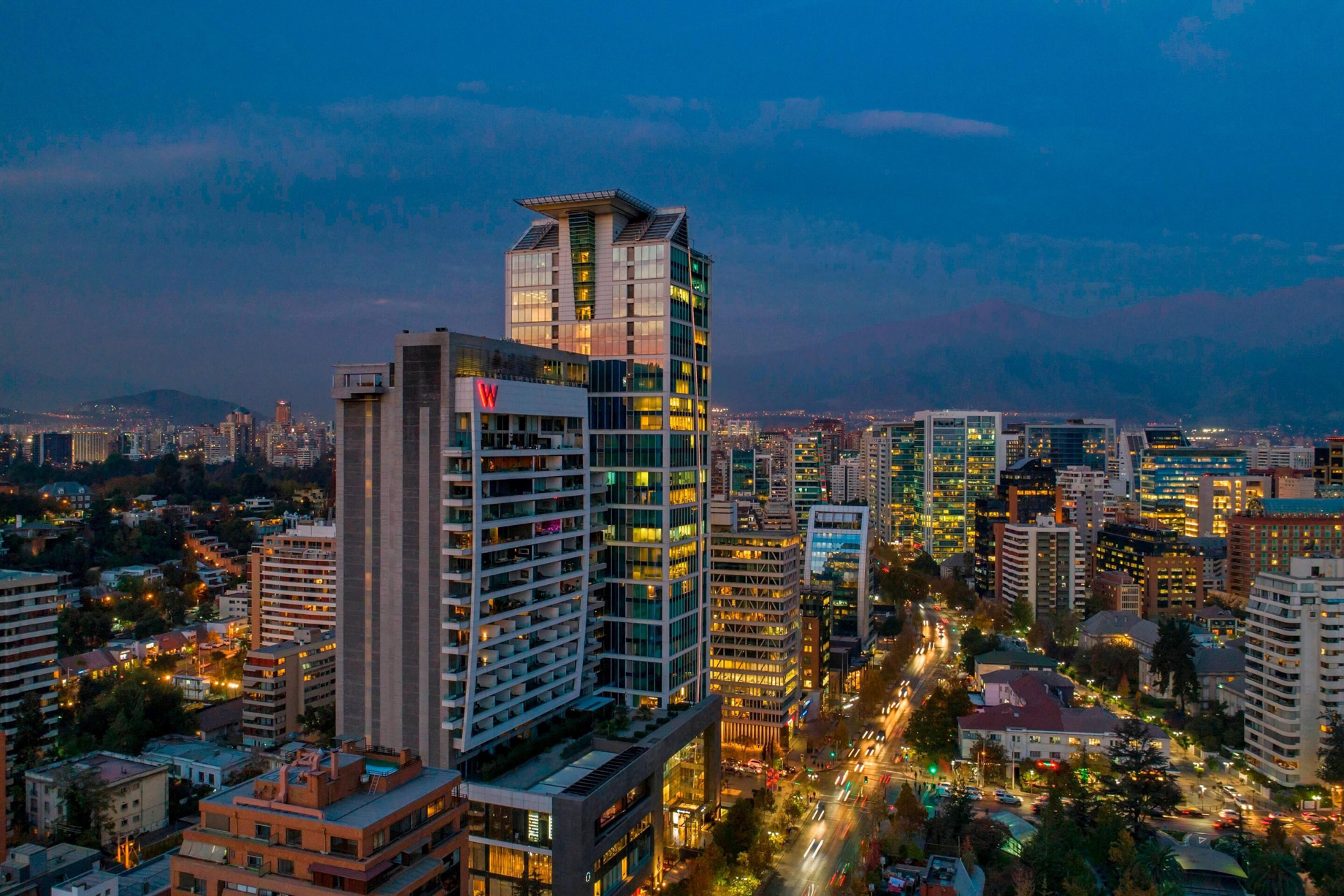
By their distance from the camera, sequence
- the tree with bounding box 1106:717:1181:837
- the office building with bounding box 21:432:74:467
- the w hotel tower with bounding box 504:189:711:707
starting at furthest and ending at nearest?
the office building with bounding box 21:432:74:467 < the w hotel tower with bounding box 504:189:711:707 < the tree with bounding box 1106:717:1181:837

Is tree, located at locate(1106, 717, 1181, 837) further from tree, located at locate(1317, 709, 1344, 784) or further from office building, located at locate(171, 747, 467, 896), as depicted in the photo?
office building, located at locate(171, 747, 467, 896)

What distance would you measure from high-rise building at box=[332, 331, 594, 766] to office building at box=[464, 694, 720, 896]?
7.92ft

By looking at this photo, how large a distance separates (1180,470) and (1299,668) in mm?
96041

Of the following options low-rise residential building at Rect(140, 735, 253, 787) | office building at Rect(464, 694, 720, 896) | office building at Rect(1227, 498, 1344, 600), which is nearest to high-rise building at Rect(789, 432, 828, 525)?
office building at Rect(1227, 498, 1344, 600)

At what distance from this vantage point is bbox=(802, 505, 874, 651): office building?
3209 inches

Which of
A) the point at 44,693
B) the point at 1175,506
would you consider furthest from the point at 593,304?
the point at 1175,506

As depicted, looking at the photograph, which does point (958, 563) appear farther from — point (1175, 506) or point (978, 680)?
point (978, 680)

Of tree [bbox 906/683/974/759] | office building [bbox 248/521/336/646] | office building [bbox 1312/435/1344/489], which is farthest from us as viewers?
office building [bbox 1312/435/1344/489]

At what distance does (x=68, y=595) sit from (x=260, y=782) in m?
62.4

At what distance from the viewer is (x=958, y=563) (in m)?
123

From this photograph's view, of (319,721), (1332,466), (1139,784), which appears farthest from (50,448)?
(1332,466)

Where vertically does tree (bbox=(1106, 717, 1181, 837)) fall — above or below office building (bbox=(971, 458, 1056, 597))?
below

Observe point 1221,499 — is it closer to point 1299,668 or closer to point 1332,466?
point 1332,466

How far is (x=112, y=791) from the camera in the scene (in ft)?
128
